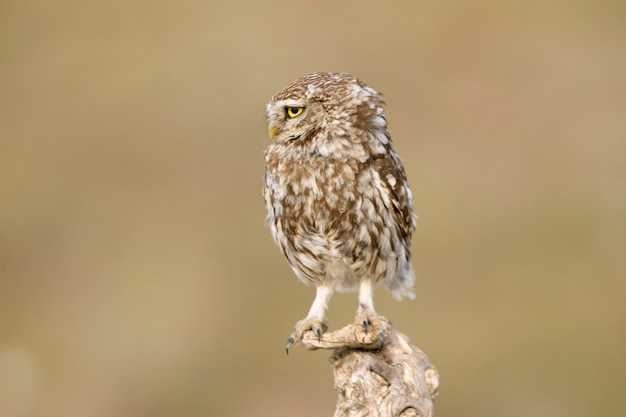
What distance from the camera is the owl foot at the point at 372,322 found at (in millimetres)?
3615

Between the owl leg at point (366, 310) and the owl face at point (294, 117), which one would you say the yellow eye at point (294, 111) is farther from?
the owl leg at point (366, 310)

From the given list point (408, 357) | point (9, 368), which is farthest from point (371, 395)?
point (9, 368)

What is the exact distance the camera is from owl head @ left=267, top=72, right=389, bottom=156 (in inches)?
146

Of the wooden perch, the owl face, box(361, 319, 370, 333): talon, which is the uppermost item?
the owl face

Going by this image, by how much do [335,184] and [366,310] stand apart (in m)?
0.56

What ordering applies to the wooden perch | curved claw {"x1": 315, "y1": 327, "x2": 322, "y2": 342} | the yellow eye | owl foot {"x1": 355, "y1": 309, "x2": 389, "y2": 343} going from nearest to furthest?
the wooden perch
owl foot {"x1": 355, "y1": 309, "x2": 389, "y2": 343}
the yellow eye
curved claw {"x1": 315, "y1": 327, "x2": 322, "y2": 342}

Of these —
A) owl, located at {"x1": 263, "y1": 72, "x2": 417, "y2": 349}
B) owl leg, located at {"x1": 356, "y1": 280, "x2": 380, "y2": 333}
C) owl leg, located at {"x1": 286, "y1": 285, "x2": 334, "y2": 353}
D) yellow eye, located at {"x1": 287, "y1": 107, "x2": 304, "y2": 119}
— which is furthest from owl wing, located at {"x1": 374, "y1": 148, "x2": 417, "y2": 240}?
owl leg, located at {"x1": 286, "y1": 285, "x2": 334, "y2": 353}

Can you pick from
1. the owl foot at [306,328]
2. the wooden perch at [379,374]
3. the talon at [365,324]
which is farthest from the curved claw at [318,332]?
the talon at [365,324]

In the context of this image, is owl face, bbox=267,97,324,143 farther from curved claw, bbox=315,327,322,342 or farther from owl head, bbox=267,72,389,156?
curved claw, bbox=315,327,322,342

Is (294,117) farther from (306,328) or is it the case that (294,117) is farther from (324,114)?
(306,328)

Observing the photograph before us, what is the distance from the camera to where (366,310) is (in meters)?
3.93

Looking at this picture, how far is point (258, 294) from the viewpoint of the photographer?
690cm

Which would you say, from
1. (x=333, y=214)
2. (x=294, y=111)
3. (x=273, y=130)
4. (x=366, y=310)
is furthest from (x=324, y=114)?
(x=366, y=310)

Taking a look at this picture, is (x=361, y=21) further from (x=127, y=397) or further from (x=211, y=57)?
(x=127, y=397)
